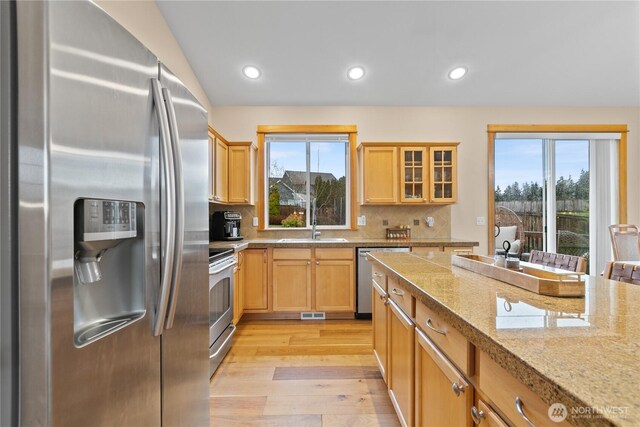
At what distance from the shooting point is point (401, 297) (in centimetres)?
153

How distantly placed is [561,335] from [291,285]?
294 centimetres

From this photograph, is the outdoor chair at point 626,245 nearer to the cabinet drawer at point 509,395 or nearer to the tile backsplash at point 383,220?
the tile backsplash at point 383,220

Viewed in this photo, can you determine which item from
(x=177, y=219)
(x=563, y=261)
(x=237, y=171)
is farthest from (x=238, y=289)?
(x=563, y=261)

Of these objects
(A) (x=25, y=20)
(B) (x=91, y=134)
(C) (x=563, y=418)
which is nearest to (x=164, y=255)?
(B) (x=91, y=134)

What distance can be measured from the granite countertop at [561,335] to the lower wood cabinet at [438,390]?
0.18 meters

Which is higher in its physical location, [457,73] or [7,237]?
[457,73]

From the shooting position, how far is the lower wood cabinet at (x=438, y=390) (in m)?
0.89

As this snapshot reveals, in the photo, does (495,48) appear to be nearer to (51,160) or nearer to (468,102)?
(468,102)

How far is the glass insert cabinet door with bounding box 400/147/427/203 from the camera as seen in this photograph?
12.5ft

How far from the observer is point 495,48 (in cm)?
330

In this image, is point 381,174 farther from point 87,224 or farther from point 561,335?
point 87,224

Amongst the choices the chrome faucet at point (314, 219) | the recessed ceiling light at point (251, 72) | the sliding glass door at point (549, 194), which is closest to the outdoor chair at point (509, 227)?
the sliding glass door at point (549, 194)

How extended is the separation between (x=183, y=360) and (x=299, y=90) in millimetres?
3369

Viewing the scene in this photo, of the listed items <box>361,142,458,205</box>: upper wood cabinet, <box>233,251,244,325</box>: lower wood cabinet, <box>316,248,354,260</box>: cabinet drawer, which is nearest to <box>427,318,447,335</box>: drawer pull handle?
<box>233,251,244,325</box>: lower wood cabinet
